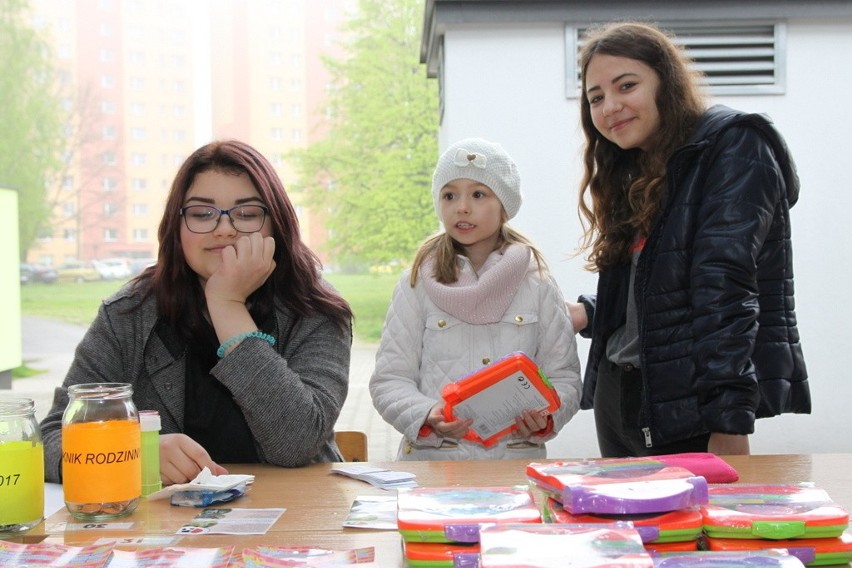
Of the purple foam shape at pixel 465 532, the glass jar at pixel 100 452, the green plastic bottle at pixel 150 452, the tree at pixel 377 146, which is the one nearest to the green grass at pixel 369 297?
the tree at pixel 377 146

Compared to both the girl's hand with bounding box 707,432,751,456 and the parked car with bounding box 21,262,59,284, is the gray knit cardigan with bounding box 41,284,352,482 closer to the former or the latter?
the girl's hand with bounding box 707,432,751,456

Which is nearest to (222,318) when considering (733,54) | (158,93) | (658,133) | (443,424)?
(443,424)

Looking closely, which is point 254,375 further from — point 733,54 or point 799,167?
point 799,167

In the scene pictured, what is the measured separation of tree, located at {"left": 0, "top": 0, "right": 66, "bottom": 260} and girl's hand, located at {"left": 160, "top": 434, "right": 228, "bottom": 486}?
348 inches

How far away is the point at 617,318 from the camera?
2.40 m

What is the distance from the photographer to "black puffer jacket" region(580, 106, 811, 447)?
79.9 inches

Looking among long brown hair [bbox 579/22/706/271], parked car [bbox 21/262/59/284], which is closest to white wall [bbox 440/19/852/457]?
long brown hair [bbox 579/22/706/271]

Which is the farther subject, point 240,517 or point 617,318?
point 617,318

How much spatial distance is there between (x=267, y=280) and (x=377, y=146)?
7.56 meters

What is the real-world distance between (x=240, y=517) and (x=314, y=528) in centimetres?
13

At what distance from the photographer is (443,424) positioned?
7.23 feet

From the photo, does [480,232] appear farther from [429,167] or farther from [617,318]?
[429,167]

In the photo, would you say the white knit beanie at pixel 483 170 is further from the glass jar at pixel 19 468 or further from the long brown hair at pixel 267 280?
the glass jar at pixel 19 468

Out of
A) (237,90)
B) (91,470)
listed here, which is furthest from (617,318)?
(237,90)
